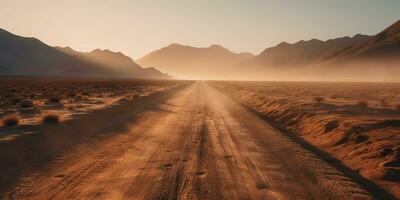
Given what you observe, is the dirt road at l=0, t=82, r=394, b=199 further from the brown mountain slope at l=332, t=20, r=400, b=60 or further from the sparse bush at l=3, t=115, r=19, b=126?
the brown mountain slope at l=332, t=20, r=400, b=60

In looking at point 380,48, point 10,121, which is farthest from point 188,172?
point 380,48

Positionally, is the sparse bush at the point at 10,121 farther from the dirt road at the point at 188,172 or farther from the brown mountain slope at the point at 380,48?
the brown mountain slope at the point at 380,48

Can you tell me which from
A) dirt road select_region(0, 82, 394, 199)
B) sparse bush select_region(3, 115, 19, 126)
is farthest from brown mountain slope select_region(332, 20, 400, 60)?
sparse bush select_region(3, 115, 19, 126)

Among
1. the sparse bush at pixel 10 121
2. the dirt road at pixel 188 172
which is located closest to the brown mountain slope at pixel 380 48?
the dirt road at pixel 188 172

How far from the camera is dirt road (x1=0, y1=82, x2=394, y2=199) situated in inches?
277

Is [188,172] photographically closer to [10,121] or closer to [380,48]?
[10,121]

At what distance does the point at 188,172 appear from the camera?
840 cm

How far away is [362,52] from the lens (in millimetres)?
171750

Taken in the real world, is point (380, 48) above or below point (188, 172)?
above

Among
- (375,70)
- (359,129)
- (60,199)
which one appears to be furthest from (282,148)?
(375,70)

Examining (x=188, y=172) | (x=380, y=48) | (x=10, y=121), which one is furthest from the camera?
(x=380, y=48)

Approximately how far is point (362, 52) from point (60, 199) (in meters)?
181

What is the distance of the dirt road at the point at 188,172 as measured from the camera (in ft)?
23.0

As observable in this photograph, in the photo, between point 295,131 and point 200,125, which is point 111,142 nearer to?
point 200,125
